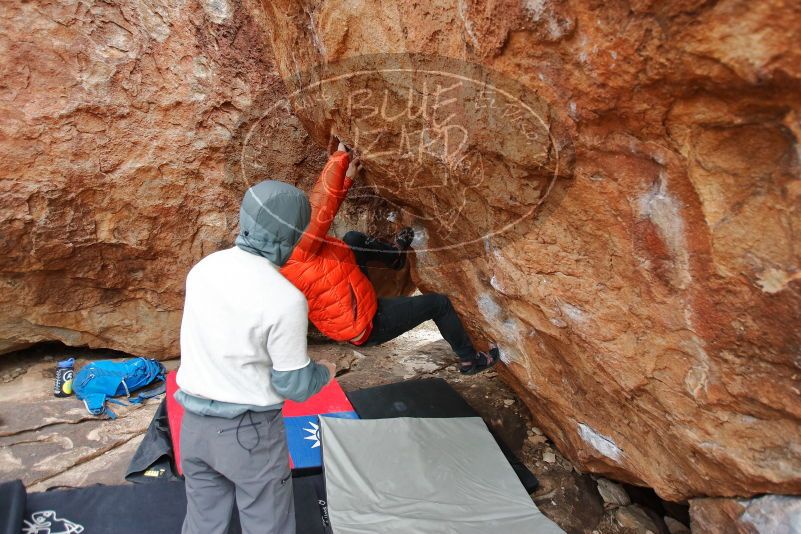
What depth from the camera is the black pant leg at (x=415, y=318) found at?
9.81 feet

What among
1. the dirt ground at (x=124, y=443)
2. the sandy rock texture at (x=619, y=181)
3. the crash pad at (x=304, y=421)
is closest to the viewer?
the sandy rock texture at (x=619, y=181)

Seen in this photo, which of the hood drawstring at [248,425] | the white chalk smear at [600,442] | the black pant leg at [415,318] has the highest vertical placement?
the black pant leg at [415,318]

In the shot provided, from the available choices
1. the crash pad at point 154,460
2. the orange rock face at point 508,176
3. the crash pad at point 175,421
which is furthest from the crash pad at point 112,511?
the orange rock face at point 508,176

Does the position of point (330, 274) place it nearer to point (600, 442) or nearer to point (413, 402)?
point (413, 402)

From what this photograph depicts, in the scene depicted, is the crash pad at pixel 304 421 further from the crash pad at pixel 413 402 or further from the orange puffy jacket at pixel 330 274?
the orange puffy jacket at pixel 330 274

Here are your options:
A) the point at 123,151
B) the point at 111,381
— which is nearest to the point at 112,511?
the point at 111,381

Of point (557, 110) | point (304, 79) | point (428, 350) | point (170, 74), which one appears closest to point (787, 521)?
point (557, 110)

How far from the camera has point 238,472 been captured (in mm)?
1897

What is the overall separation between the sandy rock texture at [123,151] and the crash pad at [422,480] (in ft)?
5.58

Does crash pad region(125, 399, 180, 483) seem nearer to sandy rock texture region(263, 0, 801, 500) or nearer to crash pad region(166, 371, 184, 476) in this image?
crash pad region(166, 371, 184, 476)

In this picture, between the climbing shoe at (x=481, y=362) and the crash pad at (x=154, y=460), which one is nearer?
the crash pad at (x=154, y=460)

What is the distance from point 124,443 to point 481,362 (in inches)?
96.4

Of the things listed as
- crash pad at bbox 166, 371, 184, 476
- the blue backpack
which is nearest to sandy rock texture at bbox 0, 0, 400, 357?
the blue backpack

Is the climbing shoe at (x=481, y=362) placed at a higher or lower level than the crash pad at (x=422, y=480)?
higher
